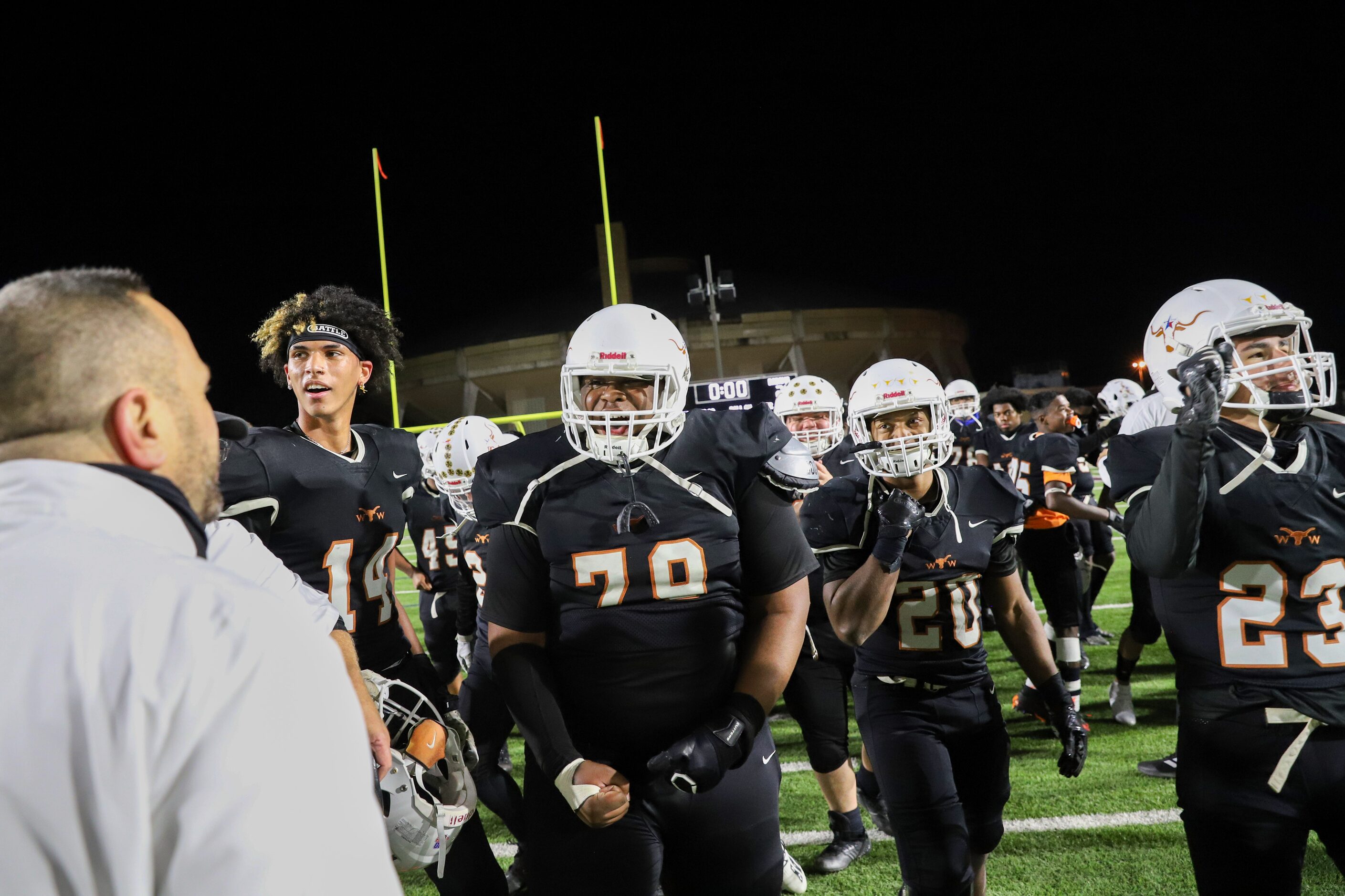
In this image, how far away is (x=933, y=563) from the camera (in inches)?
134

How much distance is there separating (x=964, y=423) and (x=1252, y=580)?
675cm

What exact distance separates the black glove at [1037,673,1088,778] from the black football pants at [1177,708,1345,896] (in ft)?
2.74

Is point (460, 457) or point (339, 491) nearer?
point (339, 491)

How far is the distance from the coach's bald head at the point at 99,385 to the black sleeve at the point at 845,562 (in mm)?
2613

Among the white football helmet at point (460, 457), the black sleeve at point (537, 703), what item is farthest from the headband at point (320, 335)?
the black sleeve at point (537, 703)

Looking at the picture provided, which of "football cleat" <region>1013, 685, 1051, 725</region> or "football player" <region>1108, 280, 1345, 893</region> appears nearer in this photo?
"football player" <region>1108, 280, 1345, 893</region>

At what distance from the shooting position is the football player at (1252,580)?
243 cm

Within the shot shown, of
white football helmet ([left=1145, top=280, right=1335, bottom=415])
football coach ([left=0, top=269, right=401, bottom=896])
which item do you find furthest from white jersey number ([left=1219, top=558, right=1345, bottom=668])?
football coach ([left=0, top=269, right=401, bottom=896])

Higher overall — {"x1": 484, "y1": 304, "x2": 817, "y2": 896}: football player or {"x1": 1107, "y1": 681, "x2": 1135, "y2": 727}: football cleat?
{"x1": 484, "y1": 304, "x2": 817, "y2": 896}: football player

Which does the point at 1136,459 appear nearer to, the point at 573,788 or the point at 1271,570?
the point at 1271,570

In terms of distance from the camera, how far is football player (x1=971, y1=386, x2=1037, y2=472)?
7.74 m

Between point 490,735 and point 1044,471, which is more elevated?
point 1044,471

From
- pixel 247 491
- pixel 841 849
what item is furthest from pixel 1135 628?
pixel 247 491

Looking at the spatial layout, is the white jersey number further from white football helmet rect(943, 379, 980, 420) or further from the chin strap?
white football helmet rect(943, 379, 980, 420)
